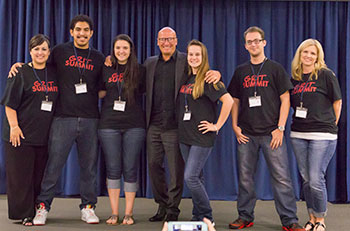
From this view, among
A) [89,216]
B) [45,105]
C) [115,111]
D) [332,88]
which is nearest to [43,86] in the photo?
[45,105]

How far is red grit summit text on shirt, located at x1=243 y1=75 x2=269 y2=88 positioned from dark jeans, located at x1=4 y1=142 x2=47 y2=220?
5.89ft

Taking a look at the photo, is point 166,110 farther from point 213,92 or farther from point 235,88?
point 235,88

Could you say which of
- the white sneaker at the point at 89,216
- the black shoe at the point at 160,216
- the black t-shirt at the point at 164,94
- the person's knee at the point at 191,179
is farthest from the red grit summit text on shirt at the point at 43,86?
the black shoe at the point at 160,216

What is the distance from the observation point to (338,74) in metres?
4.40

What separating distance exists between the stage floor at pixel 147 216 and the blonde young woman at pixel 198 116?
0.53 m

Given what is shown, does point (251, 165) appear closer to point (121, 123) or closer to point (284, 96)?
point (284, 96)

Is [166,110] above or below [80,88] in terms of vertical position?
below

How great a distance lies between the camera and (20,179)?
3023 millimetres

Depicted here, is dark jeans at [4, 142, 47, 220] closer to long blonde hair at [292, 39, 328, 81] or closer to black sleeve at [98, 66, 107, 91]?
black sleeve at [98, 66, 107, 91]

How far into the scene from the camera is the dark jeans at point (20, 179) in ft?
9.89

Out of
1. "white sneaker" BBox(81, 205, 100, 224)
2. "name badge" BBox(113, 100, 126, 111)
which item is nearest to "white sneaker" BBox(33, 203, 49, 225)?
"white sneaker" BBox(81, 205, 100, 224)

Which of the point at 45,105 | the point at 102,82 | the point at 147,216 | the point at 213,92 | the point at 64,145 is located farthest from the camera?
the point at 147,216

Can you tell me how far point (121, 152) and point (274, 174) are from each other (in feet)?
4.15

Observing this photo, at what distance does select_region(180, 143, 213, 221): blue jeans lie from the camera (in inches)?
115
